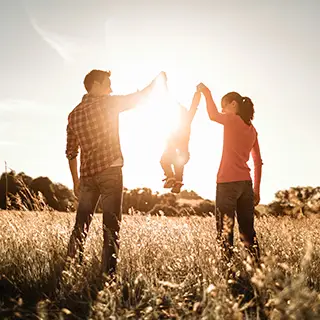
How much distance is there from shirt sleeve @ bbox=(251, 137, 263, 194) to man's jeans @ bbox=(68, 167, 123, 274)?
1.86 meters

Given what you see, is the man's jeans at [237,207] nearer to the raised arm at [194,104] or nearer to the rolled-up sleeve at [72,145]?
the raised arm at [194,104]

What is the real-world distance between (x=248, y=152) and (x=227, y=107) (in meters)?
0.59

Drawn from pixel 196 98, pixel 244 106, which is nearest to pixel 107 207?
pixel 196 98

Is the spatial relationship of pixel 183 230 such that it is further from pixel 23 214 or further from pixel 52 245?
pixel 23 214

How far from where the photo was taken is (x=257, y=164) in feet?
18.6

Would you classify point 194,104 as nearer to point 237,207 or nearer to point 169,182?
point 169,182

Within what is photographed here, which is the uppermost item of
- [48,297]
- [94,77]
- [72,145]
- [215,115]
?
[94,77]

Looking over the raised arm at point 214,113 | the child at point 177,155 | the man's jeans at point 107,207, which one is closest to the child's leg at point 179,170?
the child at point 177,155

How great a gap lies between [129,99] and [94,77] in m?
0.52

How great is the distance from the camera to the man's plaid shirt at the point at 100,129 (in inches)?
183

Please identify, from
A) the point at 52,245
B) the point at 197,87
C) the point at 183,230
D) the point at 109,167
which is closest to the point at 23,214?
the point at 52,245

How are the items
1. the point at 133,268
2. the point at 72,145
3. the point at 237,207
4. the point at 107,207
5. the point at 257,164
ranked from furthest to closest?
the point at 257,164
the point at 237,207
the point at 72,145
the point at 107,207
the point at 133,268

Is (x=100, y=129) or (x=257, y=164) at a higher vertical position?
(x=100, y=129)

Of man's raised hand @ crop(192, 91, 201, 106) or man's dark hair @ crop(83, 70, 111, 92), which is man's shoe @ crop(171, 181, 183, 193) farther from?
man's dark hair @ crop(83, 70, 111, 92)
